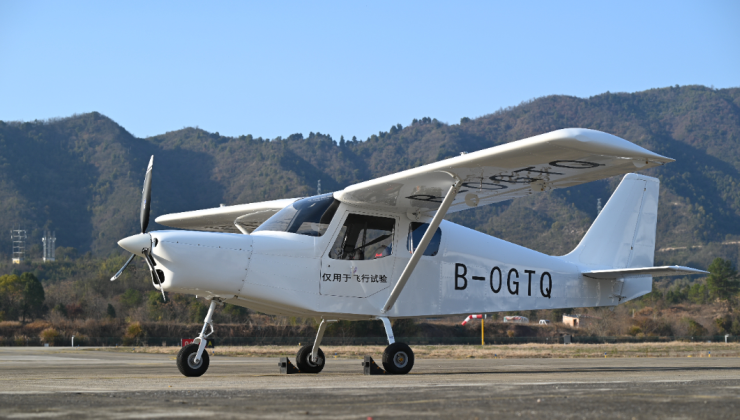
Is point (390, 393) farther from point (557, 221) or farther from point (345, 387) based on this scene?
point (557, 221)

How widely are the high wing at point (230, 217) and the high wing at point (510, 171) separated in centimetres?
195

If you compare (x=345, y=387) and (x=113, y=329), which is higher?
(x=345, y=387)

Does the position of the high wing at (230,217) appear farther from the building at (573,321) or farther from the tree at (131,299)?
the building at (573,321)

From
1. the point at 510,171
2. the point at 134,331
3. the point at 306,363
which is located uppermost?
the point at 510,171

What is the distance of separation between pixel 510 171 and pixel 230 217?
228 inches

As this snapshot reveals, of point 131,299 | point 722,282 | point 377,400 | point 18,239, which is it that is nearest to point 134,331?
point 131,299

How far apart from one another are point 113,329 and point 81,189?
361 ft

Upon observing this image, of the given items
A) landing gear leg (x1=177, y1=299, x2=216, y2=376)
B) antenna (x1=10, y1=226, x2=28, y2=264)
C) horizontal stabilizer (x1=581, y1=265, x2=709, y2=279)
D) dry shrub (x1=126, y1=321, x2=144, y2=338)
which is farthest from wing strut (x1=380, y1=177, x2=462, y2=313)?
antenna (x1=10, y1=226, x2=28, y2=264)

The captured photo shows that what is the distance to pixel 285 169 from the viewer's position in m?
157

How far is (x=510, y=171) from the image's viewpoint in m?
9.77

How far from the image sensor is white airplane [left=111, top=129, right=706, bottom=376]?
9094 mm

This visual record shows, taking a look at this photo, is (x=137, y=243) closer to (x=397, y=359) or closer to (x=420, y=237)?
(x=397, y=359)

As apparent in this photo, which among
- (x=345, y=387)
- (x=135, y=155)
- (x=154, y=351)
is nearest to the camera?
(x=345, y=387)

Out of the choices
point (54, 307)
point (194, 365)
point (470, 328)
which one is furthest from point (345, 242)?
point (54, 307)
